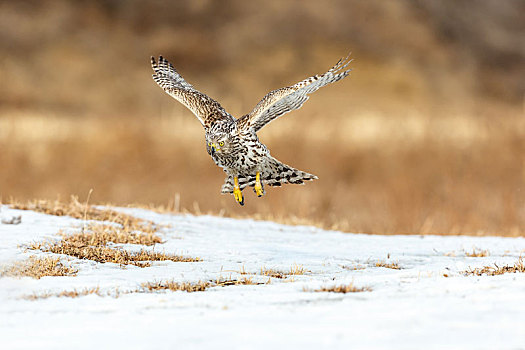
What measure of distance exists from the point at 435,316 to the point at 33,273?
3.79 metres

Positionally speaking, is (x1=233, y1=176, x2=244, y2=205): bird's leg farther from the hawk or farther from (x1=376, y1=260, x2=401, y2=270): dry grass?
(x1=376, y1=260, x2=401, y2=270): dry grass

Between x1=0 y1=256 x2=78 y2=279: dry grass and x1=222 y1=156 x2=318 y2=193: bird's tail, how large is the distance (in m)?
2.66

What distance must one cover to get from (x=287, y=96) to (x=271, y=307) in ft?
13.8

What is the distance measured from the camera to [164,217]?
12.0 meters

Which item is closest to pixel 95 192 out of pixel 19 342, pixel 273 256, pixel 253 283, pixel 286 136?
pixel 286 136

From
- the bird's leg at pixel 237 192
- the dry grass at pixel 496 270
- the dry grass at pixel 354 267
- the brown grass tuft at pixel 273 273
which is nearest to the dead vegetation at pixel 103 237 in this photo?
the bird's leg at pixel 237 192

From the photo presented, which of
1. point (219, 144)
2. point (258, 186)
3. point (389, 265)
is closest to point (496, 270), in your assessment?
point (389, 265)

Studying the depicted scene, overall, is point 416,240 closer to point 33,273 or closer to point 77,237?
point 77,237

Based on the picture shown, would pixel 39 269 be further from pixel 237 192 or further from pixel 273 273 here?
pixel 237 192

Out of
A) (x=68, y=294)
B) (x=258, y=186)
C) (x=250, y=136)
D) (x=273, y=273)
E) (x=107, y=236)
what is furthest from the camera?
(x=107, y=236)

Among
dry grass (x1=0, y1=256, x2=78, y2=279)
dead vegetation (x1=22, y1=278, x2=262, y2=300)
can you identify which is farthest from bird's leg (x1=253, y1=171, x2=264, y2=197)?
dry grass (x1=0, y1=256, x2=78, y2=279)

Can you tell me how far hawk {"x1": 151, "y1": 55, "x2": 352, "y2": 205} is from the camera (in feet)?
→ 27.3

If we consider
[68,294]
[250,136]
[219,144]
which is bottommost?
[68,294]

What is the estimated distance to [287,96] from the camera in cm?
895
